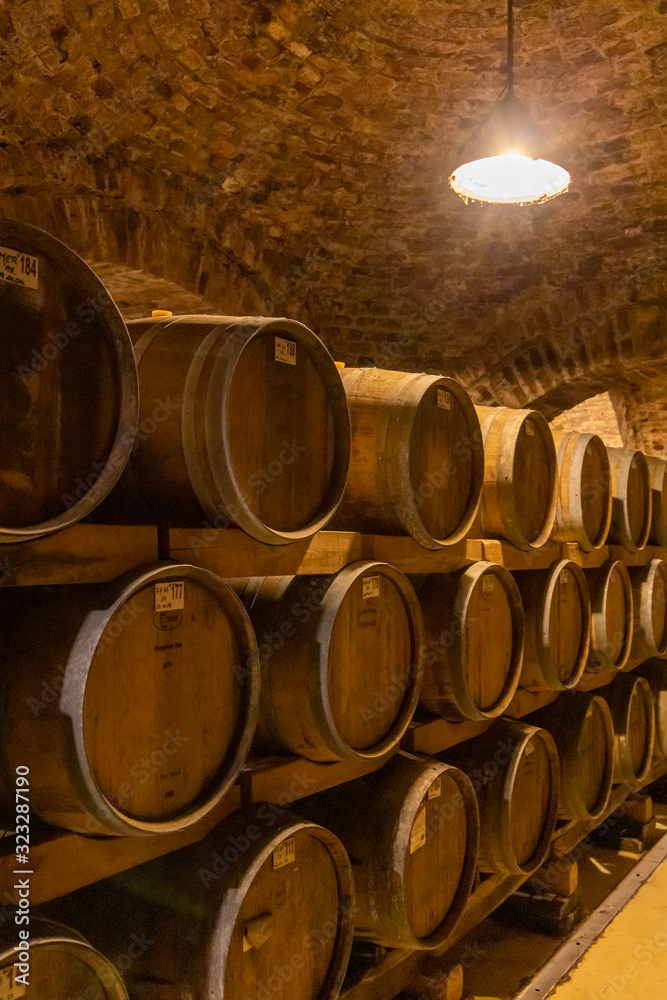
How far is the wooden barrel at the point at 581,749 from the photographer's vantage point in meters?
3.86

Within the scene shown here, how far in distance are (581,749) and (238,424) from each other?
2.72 meters

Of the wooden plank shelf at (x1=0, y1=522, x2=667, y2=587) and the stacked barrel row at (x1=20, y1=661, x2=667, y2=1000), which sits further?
the stacked barrel row at (x1=20, y1=661, x2=667, y2=1000)

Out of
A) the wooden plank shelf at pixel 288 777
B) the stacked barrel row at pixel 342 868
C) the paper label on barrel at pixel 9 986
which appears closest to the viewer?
the paper label on barrel at pixel 9 986

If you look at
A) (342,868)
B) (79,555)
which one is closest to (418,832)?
(342,868)

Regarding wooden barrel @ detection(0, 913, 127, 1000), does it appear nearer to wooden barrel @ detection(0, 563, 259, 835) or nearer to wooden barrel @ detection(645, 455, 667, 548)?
wooden barrel @ detection(0, 563, 259, 835)

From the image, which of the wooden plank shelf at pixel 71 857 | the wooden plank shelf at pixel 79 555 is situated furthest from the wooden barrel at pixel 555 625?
the wooden plank shelf at pixel 79 555

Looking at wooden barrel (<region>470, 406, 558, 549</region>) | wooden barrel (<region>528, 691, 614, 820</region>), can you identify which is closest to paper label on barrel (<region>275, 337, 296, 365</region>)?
wooden barrel (<region>470, 406, 558, 549</region>)

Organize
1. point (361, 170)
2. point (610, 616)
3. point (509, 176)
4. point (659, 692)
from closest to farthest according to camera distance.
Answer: point (610, 616) → point (509, 176) → point (659, 692) → point (361, 170)

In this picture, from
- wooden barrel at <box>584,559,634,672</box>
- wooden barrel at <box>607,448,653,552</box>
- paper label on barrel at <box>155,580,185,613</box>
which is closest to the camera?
paper label on barrel at <box>155,580,185,613</box>

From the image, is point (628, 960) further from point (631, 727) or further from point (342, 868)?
point (342, 868)

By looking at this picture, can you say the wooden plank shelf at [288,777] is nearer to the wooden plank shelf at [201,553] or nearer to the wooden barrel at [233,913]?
the wooden barrel at [233,913]

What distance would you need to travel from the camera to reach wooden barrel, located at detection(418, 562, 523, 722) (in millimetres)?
2934

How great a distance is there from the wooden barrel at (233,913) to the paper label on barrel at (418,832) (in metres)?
0.34

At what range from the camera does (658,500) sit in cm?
529
